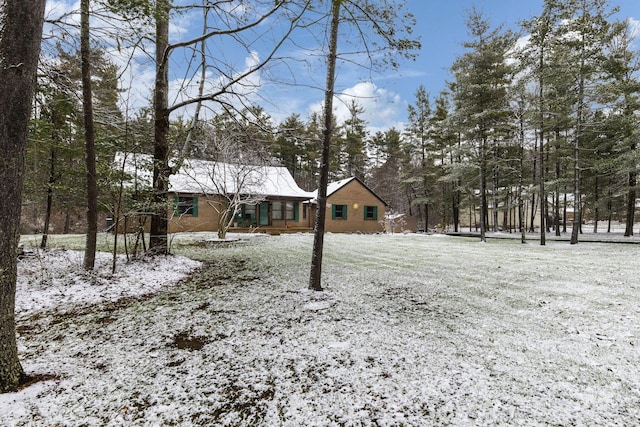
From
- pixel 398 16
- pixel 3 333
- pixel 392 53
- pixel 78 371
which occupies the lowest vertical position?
pixel 78 371

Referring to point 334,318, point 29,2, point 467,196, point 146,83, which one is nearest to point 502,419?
point 334,318

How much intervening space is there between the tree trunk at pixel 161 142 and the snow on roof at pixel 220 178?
0.27 m

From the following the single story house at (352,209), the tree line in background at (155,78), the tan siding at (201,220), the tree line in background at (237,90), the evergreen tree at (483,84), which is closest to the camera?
the tree line in background at (155,78)

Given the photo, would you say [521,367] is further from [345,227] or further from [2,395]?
[345,227]

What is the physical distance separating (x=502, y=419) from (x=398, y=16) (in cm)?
475

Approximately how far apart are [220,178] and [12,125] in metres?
12.0

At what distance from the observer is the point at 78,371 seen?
2.36 metres

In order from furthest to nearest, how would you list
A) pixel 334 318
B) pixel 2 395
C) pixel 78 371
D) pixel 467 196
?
pixel 467 196
pixel 334 318
pixel 78 371
pixel 2 395

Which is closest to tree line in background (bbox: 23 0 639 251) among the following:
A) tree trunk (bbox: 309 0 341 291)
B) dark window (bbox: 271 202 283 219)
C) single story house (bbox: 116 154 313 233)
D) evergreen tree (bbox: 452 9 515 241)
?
evergreen tree (bbox: 452 9 515 241)

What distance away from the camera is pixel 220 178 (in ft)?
44.6

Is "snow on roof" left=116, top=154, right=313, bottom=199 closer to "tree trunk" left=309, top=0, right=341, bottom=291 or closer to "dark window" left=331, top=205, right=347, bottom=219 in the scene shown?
"dark window" left=331, top=205, right=347, bottom=219

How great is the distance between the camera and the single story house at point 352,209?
20.9 m

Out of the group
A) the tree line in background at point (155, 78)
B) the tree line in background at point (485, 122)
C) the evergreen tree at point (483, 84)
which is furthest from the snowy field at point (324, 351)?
the evergreen tree at point (483, 84)

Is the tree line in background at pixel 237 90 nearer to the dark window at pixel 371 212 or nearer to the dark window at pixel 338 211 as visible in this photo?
the dark window at pixel 371 212
